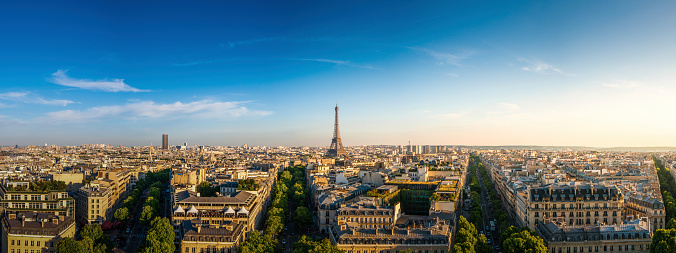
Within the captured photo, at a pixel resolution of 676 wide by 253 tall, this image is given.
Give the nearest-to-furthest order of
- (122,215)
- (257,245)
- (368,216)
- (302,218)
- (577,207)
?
(257,245) < (368,216) < (577,207) < (302,218) < (122,215)

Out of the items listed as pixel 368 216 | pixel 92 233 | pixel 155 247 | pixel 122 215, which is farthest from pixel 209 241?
pixel 122 215

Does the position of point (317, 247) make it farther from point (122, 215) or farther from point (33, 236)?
point (122, 215)

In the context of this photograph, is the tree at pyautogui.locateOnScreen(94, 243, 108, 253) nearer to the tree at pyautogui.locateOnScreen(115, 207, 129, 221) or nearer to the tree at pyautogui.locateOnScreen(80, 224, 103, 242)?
the tree at pyautogui.locateOnScreen(80, 224, 103, 242)

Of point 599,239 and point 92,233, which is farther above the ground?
point 599,239

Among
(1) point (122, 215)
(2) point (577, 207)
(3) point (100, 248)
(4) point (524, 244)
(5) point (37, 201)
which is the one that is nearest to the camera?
(4) point (524, 244)

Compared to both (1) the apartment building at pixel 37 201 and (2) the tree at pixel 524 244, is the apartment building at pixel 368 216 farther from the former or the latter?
(1) the apartment building at pixel 37 201

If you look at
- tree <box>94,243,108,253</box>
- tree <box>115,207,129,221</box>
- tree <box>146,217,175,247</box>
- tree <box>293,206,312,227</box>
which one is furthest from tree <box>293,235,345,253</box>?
tree <box>115,207,129,221</box>

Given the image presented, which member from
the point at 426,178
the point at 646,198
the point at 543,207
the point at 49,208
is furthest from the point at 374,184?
the point at 49,208

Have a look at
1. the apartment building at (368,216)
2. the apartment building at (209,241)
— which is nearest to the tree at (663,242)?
the apartment building at (368,216)

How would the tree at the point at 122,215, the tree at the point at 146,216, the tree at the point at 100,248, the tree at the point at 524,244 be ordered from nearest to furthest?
1. the tree at the point at 524,244
2. the tree at the point at 100,248
3. the tree at the point at 146,216
4. the tree at the point at 122,215

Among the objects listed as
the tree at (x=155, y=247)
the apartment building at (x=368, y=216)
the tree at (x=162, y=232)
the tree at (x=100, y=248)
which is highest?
the apartment building at (x=368, y=216)

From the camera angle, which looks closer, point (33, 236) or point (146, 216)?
point (33, 236)
